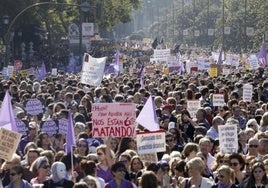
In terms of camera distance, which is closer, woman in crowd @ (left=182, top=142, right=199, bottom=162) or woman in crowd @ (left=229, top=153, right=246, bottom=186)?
woman in crowd @ (left=229, top=153, right=246, bottom=186)

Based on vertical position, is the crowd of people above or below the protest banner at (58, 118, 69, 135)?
below

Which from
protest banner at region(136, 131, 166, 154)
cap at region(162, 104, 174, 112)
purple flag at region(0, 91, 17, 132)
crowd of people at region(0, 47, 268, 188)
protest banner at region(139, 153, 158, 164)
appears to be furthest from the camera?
cap at region(162, 104, 174, 112)

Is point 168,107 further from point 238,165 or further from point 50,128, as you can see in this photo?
point 238,165

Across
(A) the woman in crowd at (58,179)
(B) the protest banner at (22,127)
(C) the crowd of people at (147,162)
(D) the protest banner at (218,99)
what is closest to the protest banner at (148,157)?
(C) the crowd of people at (147,162)

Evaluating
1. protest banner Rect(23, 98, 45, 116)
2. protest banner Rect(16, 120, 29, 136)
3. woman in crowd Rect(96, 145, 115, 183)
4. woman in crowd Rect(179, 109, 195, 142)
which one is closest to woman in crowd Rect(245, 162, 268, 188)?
woman in crowd Rect(96, 145, 115, 183)

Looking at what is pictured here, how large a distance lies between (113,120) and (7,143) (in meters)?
1.83

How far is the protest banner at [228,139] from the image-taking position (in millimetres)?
15543

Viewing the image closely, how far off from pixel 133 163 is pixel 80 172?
64 centimetres

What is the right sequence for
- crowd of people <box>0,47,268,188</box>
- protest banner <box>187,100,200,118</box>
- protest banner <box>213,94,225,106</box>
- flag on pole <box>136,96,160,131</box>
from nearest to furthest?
crowd of people <box>0,47,268,188</box>, flag on pole <box>136,96,160,131</box>, protest banner <box>187,100,200,118</box>, protest banner <box>213,94,225,106</box>

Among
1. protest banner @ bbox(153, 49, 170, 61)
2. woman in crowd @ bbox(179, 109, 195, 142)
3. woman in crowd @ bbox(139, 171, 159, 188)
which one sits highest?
protest banner @ bbox(153, 49, 170, 61)

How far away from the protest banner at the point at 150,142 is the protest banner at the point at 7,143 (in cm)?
173

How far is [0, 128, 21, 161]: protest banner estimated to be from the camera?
13.7 meters

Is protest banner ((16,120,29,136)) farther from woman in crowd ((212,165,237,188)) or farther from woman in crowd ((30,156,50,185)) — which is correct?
woman in crowd ((212,165,237,188))

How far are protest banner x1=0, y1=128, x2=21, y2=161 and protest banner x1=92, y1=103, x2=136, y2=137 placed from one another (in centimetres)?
152
